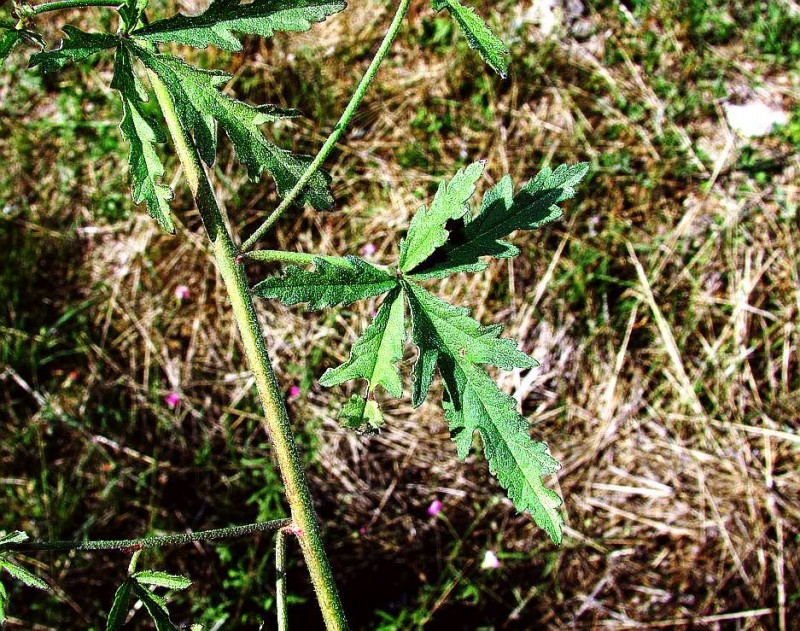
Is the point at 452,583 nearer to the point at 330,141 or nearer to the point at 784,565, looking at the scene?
the point at 784,565

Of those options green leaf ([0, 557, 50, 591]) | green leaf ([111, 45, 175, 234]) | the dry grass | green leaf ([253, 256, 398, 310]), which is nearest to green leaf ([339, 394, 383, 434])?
green leaf ([253, 256, 398, 310])

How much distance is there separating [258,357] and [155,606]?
0.63 metres

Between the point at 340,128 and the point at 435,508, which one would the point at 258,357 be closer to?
the point at 340,128

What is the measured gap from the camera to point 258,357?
1.86m

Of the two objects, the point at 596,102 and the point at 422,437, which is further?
the point at 596,102

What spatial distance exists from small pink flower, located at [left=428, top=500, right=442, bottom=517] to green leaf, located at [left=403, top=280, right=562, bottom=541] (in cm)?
174

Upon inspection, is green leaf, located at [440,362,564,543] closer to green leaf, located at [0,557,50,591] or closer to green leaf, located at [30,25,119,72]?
green leaf, located at [0,557,50,591]

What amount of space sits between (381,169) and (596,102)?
1179 mm

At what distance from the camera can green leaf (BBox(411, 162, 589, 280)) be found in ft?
5.90

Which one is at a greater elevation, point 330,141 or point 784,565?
point 330,141

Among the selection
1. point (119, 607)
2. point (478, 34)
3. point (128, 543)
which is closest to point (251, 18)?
point (478, 34)

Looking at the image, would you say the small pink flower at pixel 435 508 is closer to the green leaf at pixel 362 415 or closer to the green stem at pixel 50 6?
the green leaf at pixel 362 415

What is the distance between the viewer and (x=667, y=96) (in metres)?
3.97

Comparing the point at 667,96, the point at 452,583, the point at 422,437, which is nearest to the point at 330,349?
the point at 422,437
